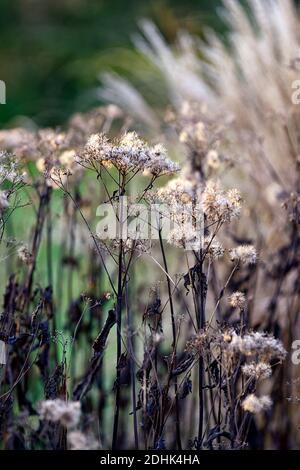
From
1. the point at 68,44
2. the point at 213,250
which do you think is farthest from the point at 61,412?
the point at 68,44

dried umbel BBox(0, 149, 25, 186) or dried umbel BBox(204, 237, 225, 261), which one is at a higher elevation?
dried umbel BBox(0, 149, 25, 186)

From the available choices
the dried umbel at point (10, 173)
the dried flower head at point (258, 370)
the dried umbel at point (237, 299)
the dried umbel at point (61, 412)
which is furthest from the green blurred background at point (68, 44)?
the dried umbel at point (61, 412)

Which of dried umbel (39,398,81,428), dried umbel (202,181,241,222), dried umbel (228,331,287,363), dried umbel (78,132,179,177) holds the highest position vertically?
dried umbel (78,132,179,177)

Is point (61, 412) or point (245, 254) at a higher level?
point (245, 254)

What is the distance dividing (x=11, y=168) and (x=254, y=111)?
1.84m

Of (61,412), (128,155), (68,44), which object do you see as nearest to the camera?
(61,412)

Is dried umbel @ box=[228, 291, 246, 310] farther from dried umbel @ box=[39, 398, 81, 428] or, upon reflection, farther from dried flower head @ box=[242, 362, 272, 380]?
dried umbel @ box=[39, 398, 81, 428]

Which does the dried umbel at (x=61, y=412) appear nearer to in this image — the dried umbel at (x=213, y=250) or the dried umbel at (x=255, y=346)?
the dried umbel at (x=255, y=346)

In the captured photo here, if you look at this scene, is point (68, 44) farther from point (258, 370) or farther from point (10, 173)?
point (258, 370)

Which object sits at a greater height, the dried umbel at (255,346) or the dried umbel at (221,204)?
the dried umbel at (221,204)

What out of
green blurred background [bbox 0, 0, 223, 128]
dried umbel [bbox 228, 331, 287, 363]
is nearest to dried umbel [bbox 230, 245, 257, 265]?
dried umbel [bbox 228, 331, 287, 363]

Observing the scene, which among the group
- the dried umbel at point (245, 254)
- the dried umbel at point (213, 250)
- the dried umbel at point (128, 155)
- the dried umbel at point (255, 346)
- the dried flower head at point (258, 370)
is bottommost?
the dried flower head at point (258, 370)

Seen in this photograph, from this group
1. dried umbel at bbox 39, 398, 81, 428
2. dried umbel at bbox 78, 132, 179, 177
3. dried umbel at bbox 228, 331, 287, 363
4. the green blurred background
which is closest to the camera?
dried umbel at bbox 39, 398, 81, 428

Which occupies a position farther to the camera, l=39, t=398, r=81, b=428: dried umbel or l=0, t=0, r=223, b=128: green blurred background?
l=0, t=0, r=223, b=128: green blurred background
